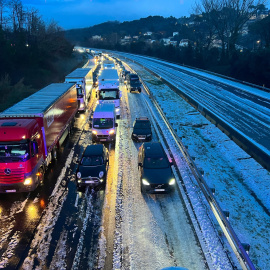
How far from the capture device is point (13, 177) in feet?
39.4

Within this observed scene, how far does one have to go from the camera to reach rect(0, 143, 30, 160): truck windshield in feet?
38.7

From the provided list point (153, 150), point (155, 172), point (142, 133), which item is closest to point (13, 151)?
point (155, 172)

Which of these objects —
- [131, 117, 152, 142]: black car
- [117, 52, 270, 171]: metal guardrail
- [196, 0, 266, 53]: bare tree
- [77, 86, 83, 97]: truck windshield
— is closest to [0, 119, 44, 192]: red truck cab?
[131, 117, 152, 142]: black car

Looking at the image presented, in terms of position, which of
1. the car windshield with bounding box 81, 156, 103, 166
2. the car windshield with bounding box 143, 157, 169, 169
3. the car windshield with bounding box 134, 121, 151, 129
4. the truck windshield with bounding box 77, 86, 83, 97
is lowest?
the car windshield with bounding box 81, 156, 103, 166

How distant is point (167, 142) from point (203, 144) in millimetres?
2626

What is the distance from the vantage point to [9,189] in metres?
12.2

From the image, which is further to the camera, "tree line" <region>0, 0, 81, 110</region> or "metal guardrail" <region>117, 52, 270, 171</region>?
"tree line" <region>0, 0, 81, 110</region>

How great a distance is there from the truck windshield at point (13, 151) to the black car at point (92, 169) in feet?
9.29

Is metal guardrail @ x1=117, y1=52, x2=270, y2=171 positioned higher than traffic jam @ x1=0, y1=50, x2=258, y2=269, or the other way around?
metal guardrail @ x1=117, y1=52, x2=270, y2=171

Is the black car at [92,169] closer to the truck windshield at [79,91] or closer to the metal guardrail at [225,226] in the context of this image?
the metal guardrail at [225,226]

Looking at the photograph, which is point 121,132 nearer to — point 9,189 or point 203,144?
point 203,144

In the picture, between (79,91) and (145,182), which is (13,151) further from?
(79,91)

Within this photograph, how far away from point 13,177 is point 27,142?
1718mm

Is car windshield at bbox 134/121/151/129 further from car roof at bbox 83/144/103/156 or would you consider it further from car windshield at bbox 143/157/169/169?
car windshield at bbox 143/157/169/169
